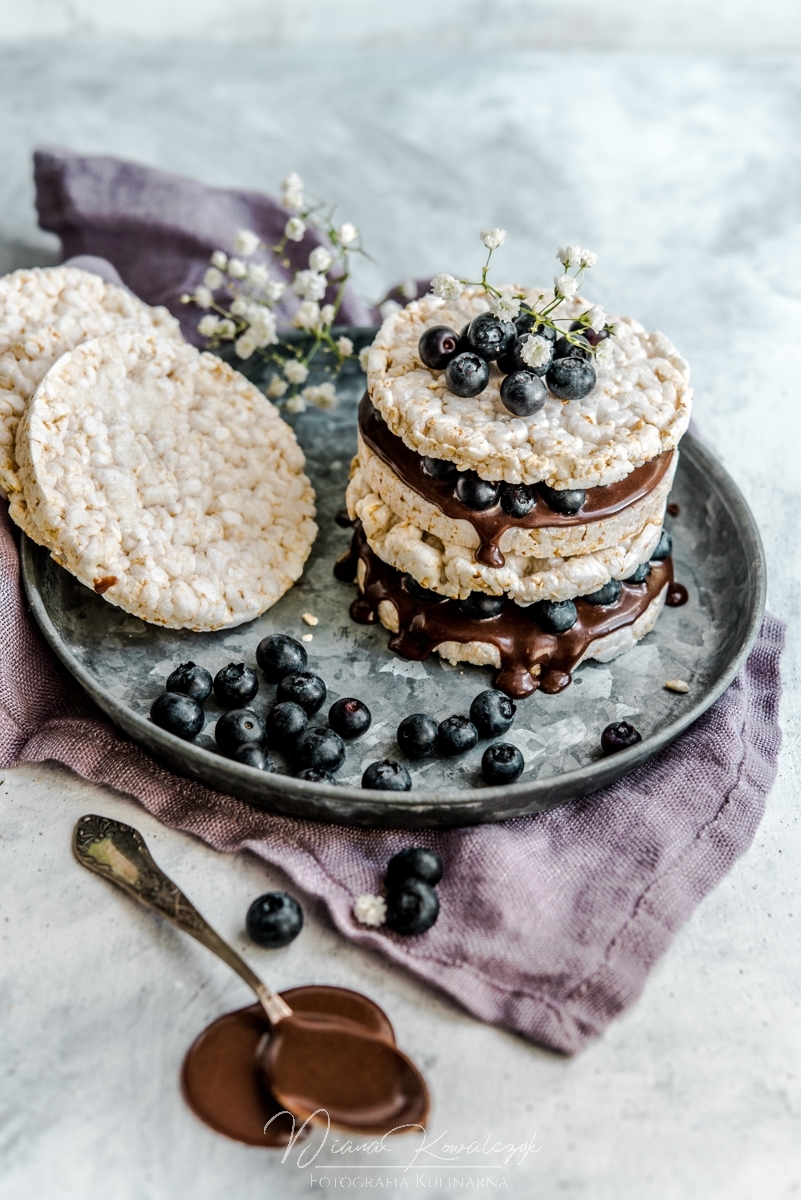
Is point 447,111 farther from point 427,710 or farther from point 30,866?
point 30,866

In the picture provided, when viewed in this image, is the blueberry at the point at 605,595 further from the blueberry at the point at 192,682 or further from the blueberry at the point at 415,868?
the blueberry at the point at 192,682

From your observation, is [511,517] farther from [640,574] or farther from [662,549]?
[662,549]

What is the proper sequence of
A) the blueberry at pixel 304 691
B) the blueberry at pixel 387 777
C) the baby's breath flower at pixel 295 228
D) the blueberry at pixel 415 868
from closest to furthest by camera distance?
the blueberry at pixel 415 868 < the blueberry at pixel 387 777 < the blueberry at pixel 304 691 < the baby's breath flower at pixel 295 228

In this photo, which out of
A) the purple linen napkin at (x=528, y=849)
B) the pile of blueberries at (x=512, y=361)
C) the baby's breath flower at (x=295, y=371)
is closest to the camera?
the purple linen napkin at (x=528, y=849)

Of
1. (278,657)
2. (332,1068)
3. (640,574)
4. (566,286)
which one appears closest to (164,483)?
(278,657)

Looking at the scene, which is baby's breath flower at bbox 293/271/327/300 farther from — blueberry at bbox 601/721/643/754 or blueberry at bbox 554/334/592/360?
blueberry at bbox 601/721/643/754

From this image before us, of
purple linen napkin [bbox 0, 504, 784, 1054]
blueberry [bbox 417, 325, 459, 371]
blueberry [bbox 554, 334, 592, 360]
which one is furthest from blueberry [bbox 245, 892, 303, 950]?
blueberry [bbox 554, 334, 592, 360]

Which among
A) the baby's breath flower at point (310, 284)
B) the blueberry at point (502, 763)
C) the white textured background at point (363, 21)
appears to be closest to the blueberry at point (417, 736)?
the blueberry at point (502, 763)
